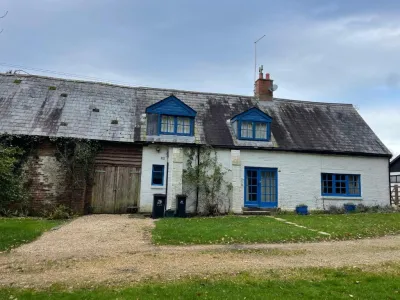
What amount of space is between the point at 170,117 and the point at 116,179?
4.58 meters

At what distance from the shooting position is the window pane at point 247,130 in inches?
827

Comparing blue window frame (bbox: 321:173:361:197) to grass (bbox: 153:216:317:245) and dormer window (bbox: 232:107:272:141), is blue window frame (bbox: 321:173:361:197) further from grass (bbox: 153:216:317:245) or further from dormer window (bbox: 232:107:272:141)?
grass (bbox: 153:216:317:245)

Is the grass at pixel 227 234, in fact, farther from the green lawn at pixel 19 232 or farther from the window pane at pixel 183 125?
the window pane at pixel 183 125

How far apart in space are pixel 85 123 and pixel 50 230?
7.59m

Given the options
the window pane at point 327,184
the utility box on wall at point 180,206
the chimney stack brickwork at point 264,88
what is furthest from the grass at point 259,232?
the chimney stack brickwork at point 264,88

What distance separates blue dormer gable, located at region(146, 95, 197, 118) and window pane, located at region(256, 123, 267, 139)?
4171 millimetres

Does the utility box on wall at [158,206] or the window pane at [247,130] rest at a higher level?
the window pane at [247,130]

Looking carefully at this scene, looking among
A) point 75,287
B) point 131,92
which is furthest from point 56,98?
point 75,287

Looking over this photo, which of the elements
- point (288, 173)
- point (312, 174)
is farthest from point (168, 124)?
point (312, 174)

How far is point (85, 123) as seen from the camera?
19.5m

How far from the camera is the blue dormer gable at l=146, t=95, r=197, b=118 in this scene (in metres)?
20.0

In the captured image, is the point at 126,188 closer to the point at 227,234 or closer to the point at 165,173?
the point at 165,173

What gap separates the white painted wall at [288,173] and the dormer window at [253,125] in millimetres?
1026

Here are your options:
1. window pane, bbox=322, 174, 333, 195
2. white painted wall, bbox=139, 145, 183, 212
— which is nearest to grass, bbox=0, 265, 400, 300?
white painted wall, bbox=139, 145, 183, 212
